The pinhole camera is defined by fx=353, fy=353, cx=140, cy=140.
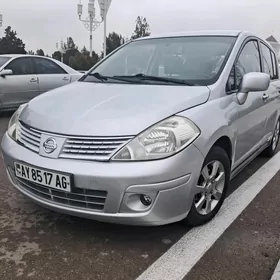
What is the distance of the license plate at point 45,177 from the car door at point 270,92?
243 cm

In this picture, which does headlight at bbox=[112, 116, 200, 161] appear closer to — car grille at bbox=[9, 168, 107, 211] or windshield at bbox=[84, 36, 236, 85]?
car grille at bbox=[9, 168, 107, 211]

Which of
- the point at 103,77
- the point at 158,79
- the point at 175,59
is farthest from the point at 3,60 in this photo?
the point at 158,79

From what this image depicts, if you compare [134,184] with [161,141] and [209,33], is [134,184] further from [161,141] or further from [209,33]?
[209,33]

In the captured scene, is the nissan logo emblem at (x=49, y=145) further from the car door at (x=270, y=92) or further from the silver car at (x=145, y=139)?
the car door at (x=270, y=92)

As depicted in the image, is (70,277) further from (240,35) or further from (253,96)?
(240,35)

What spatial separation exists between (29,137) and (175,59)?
5.18ft

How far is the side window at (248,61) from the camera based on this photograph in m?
3.26

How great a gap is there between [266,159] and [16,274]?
11.9 ft

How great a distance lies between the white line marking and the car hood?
2.84 ft

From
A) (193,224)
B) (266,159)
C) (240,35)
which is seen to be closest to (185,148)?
(193,224)

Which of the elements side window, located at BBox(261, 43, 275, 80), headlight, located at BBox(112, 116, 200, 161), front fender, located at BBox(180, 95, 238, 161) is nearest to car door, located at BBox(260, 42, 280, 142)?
side window, located at BBox(261, 43, 275, 80)

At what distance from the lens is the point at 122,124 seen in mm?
2338

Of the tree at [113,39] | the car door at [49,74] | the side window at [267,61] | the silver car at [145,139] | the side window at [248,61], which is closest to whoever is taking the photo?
the silver car at [145,139]

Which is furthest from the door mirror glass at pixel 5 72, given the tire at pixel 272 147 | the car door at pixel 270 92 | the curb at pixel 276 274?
the curb at pixel 276 274
